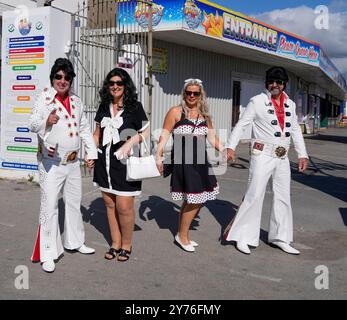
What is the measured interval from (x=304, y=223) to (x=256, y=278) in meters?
2.39

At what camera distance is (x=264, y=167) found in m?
4.88

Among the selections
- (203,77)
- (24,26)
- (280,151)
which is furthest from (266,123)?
(203,77)

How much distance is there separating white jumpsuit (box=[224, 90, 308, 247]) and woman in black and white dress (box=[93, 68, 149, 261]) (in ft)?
3.86

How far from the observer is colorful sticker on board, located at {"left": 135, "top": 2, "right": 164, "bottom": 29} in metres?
10.7

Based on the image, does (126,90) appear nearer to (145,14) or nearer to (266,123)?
(266,123)

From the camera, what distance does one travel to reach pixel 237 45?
13492 millimetres

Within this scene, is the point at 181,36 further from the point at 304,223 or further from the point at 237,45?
the point at 304,223

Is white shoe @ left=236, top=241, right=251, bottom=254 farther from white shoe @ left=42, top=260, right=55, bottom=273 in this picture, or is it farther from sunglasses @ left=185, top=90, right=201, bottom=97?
white shoe @ left=42, top=260, right=55, bottom=273

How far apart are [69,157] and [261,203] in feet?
7.04

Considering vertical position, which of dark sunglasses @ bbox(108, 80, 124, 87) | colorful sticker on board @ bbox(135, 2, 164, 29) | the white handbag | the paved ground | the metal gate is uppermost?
colorful sticker on board @ bbox(135, 2, 164, 29)

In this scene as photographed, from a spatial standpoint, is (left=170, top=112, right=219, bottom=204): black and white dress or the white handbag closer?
the white handbag

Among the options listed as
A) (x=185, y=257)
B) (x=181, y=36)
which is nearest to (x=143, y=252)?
(x=185, y=257)

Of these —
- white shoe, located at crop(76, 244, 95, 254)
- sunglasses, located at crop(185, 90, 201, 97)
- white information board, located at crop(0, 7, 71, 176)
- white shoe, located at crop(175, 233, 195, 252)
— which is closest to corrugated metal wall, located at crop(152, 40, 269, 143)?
white information board, located at crop(0, 7, 71, 176)

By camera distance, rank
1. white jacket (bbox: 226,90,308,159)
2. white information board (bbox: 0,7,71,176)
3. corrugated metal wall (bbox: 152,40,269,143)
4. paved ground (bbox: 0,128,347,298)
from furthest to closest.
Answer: corrugated metal wall (bbox: 152,40,269,143)
white information board (bbox: 0,7,71,176)
white jacket (bbox: 226,90,308,159)
paved ground (bbox: 0,128,347,298)
